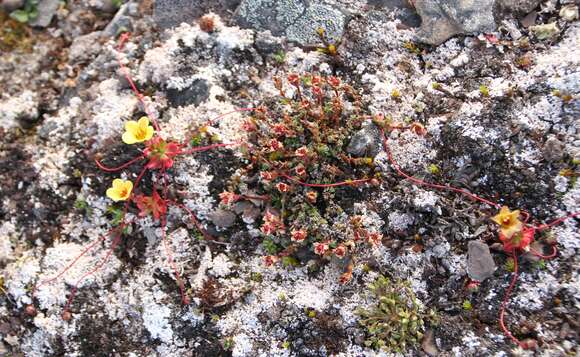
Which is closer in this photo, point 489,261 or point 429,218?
point 489,261

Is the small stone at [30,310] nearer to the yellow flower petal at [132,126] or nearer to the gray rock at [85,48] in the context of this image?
the yellow flower petal at [132,126]

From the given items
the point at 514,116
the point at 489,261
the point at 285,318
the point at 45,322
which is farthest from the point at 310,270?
the point at 45,322

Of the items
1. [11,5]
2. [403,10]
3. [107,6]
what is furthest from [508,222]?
[11,5]

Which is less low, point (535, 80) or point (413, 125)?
point (535, 80)

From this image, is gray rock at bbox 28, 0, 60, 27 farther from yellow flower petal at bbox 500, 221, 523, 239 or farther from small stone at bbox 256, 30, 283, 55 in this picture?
yellow flower petal at bbox 500, 221, 523, 239

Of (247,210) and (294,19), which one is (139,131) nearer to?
(247,210)

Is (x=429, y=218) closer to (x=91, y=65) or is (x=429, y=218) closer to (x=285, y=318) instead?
(x=285, y=318)

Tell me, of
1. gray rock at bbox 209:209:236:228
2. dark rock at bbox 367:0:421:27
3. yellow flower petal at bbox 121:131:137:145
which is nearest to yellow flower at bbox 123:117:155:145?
yellow flower petal at bbox 121:131:137:145
